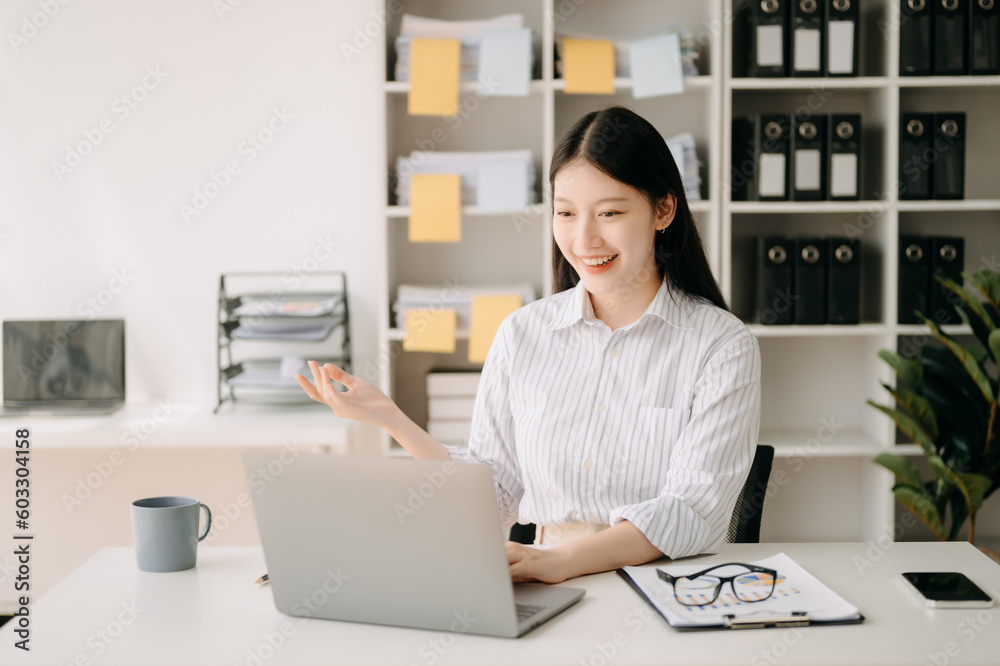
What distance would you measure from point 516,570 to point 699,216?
185 centimetres

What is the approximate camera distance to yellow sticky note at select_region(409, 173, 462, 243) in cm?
262

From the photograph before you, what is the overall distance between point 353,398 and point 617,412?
437 millimetres

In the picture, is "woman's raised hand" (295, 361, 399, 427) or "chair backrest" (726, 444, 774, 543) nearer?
"woman's raised hand" (295, 361, 399, 427)

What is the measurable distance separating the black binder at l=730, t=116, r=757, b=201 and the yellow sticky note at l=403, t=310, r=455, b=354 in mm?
938

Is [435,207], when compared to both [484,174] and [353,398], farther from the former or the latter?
[353,398]

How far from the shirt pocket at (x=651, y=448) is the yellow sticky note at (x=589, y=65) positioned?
55.6 inches

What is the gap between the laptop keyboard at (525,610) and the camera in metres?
1.02

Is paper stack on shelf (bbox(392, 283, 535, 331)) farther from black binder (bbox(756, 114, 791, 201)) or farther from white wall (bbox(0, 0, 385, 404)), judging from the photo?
black binder (bbox(756, 114, 791, 201))

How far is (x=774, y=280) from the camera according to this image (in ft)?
8.72

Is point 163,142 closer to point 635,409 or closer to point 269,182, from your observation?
point 269,182

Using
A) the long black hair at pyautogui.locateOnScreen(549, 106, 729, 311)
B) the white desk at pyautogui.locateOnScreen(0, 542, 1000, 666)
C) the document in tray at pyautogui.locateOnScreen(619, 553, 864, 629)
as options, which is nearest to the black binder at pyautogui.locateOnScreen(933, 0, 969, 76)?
the long black hair at pyautogui.locateOnScreen(549, 106, 729, 311)

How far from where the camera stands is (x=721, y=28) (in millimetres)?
2607

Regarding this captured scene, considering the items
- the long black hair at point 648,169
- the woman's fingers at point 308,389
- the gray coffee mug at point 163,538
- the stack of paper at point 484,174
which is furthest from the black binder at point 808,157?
the gray coffee mug at point 163,538

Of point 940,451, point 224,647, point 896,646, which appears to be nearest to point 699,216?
point 940,451
